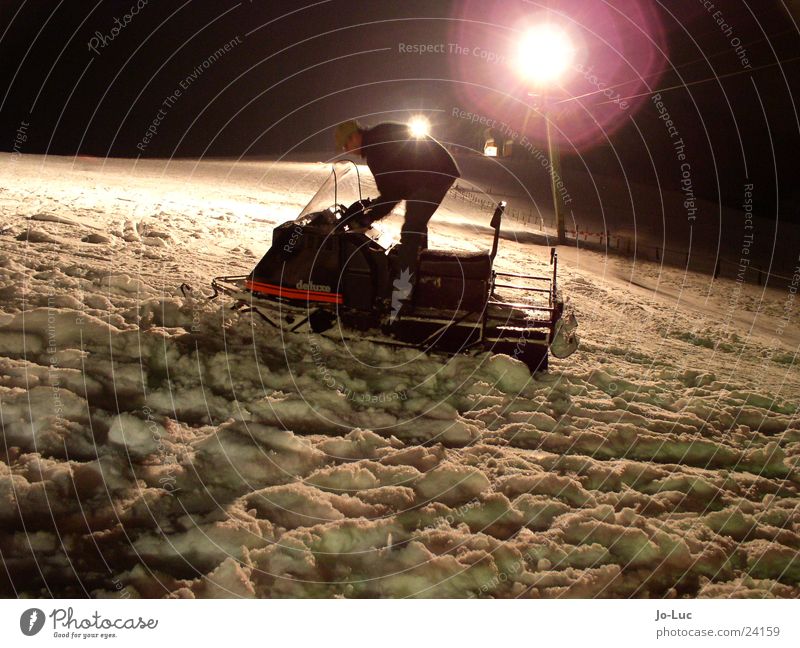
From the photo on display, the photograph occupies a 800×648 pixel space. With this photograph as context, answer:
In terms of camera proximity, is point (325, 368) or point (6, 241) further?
point (6, 241)

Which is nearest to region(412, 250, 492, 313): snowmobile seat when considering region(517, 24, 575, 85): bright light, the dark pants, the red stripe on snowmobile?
the dark pants

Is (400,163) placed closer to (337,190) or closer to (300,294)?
(337,190)

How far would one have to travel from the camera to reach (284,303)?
6.59m

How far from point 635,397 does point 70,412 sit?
5597 millimetres

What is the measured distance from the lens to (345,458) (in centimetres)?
489

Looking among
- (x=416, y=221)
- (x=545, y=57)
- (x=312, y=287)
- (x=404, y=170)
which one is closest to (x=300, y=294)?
(x=312, y=287)

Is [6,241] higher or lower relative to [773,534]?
higher

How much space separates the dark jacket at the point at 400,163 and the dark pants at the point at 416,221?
0.05m

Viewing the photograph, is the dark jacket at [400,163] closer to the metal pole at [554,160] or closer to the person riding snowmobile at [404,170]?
the person riding snowmobile at [404,170]

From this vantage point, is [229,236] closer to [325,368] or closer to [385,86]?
[325,368]

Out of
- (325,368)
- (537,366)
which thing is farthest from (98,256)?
(537,366)

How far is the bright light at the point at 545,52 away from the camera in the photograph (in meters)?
19.6

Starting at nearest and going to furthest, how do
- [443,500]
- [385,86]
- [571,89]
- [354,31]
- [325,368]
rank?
[443,500]
[325,368]
[571,89]
[385,86]
[354,31]
